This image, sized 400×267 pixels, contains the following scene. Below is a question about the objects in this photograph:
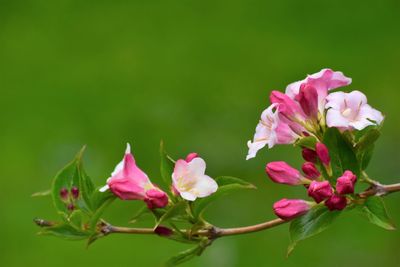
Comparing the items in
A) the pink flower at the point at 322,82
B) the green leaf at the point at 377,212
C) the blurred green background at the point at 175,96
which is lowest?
the blurred green background at the point at 175,96

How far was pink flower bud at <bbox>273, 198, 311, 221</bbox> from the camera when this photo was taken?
1.38m

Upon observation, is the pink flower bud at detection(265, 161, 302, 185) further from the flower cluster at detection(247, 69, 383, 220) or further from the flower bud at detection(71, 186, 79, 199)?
the flower bud at detection(71, 186, 79, 199)

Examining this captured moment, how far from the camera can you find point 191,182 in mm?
1417

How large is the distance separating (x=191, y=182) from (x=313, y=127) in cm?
21

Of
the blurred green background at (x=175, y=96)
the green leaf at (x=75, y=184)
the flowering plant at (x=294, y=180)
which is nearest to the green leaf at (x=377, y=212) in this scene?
the flowering plant at (x=294, y=180)

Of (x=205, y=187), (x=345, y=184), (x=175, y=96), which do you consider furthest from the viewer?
(x=175, y=96)

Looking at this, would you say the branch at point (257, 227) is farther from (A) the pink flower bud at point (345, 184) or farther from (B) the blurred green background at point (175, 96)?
(B) the blurred green background at point (175, 96)

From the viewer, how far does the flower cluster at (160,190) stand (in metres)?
1.42

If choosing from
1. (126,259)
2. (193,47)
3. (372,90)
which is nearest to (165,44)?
(193,47)

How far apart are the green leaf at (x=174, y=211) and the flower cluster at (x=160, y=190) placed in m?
0.02

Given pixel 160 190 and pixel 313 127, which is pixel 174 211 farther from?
pixel 313 127

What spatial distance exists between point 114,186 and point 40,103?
3635 millimetres

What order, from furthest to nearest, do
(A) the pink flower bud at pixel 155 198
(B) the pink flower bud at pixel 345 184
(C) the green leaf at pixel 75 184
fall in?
(C) the green leaf at pixel 75 184 → (A) the pink flower bud at pixel 155 198 → (B) the pink flower bud at pixel 345 184

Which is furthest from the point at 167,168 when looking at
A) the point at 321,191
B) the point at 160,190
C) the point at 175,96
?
the point at 175,96
